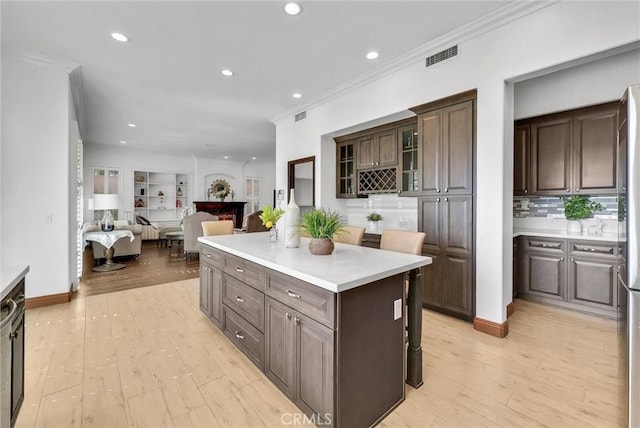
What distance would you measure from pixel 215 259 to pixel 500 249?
2693mm

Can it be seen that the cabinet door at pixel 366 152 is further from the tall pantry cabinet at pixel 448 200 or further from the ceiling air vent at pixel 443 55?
the ceiling air vent at pixel 443 55

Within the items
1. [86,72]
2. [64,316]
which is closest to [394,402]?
[64,316]

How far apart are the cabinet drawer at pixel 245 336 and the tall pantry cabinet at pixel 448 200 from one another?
2101mm

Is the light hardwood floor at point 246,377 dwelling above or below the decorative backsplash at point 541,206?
below

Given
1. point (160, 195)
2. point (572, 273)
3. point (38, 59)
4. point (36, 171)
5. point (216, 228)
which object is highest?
point (38, 59)

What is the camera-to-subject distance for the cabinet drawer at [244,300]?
2.04 m

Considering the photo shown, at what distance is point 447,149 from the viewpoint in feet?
10.3

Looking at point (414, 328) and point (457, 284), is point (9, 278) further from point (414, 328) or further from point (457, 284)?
point (457, 284)

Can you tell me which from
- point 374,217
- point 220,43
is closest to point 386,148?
point 374,217

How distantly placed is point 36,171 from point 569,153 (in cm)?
635

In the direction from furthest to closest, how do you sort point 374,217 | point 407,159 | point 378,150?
point 374,217 < point 378,150 < point 407,159

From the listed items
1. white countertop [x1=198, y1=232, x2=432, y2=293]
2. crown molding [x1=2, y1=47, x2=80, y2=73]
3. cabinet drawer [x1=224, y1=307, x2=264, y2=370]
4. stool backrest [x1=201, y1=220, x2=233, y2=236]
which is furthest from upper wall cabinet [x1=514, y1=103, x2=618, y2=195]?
crown molding [x1=2, y1=47, x2=80, y2=73]

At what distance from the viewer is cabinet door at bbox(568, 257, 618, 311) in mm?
3037

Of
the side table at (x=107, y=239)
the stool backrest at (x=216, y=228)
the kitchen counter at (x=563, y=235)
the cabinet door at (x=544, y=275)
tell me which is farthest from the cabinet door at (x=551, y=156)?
the side table at (x=107, y=239)
